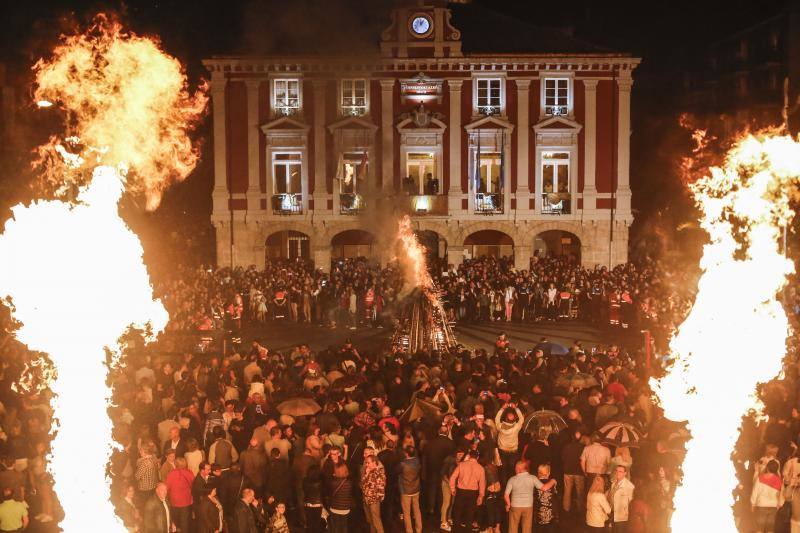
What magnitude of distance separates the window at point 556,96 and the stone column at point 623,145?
2.00 metres

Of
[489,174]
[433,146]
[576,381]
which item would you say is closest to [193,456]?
[576,381]

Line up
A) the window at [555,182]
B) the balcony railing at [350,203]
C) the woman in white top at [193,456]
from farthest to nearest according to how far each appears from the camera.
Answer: the window at [555,182] < the balcony railing at [350,203] < the woman in white top at [193,456]

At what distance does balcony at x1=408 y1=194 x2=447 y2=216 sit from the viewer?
36031 millimetres

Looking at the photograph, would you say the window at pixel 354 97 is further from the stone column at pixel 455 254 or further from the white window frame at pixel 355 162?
the stone column at pixel 455 254

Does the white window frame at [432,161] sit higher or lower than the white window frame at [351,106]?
lower

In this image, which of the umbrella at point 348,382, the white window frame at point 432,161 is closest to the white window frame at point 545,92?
the white window frame at point 432,161

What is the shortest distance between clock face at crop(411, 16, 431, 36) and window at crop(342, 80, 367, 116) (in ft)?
9.04

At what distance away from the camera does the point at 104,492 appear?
9.16 metres

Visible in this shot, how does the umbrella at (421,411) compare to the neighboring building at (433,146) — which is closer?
the umbrella at (421,411)

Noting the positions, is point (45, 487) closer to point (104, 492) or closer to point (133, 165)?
point (104, 492)

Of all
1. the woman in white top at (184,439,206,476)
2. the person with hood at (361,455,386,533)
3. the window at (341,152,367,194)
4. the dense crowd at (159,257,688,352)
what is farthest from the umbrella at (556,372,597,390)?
the window at (341,152,367,194)

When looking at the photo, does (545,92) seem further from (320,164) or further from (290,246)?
(290,246)

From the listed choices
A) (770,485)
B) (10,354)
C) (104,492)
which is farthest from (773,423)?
(10,354)

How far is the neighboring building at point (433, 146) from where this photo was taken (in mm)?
35781
